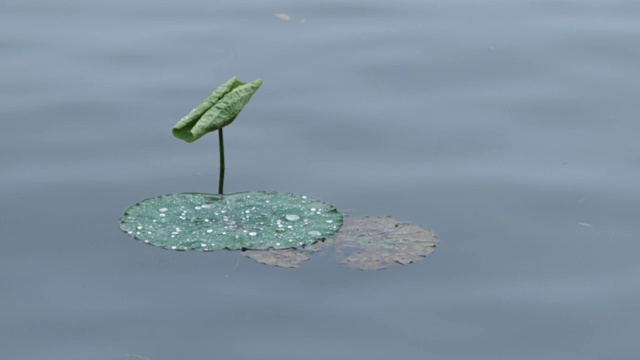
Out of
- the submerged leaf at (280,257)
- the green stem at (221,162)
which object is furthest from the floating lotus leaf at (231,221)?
the green stem at (221,162)

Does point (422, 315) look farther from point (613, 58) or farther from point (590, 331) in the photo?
point (613, 58)

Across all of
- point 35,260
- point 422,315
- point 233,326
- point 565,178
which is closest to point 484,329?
point 422,315

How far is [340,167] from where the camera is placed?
12.9ft

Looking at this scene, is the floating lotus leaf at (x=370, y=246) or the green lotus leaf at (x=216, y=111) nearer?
the floating lotus leaf at (x=370, y=246)

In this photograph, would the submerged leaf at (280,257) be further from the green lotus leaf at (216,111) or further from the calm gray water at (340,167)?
the green lotus leaf at (216,111)

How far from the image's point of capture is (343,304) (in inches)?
129

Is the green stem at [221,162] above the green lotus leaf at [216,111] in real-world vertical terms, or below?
below

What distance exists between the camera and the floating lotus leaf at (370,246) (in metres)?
A: 3.37

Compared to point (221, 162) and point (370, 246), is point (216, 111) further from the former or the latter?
point (370, 246)

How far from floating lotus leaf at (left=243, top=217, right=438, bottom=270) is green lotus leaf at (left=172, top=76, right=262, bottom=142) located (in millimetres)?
463

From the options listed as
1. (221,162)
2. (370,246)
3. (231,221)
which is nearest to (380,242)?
(370,246)

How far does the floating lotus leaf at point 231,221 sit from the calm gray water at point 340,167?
65 mm

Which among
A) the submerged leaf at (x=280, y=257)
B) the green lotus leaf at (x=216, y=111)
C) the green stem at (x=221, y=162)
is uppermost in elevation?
the green lotus leaf at (x=216, y=111)

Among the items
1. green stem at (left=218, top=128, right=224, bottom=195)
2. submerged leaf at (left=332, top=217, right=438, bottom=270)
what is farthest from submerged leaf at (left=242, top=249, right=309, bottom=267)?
green stem at (left=218, top=128, right=224, bottom=195)
